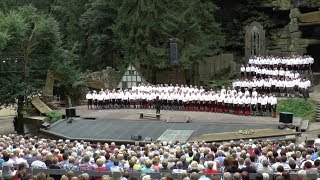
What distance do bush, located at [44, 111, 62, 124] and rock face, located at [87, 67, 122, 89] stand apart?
7610 millimetres

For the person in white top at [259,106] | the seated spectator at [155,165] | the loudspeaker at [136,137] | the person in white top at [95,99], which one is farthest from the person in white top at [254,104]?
the seated spectator at [155,165]

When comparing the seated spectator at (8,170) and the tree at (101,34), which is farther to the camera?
the tree at (101,34)

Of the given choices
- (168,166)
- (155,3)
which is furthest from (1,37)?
(168,166)

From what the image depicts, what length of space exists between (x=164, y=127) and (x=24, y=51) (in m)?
11.5

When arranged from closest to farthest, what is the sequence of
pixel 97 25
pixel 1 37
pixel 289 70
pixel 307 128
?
pixel 307 128 < pixel 1 37 < pixel 289 70 < pixel 97 25

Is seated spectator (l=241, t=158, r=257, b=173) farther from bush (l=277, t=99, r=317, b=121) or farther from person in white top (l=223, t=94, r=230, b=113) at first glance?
bush (l=277, t=99, r=317, b=121)

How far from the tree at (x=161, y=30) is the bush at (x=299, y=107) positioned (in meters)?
7.57

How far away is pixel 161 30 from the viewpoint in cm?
3269

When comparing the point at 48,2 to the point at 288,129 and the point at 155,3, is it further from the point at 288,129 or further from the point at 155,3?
the point at 288,129

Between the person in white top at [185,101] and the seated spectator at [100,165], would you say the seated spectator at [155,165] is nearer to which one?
the seated spectator at [100,165]

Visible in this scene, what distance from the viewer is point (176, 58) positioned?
1230 inches

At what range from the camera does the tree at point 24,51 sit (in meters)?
29.1

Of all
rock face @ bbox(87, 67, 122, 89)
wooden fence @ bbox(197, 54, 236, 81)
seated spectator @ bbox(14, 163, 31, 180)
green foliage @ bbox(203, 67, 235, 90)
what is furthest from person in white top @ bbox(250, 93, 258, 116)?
seated spectator @ bbox(14, 163, 31, 180)

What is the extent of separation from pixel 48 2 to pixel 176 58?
911 inches
